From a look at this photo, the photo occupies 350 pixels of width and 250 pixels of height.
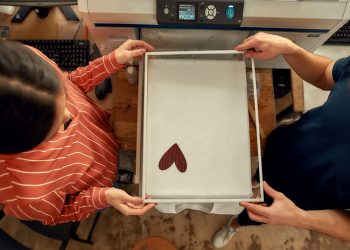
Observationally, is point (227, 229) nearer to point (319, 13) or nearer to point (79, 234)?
point (79, 234)

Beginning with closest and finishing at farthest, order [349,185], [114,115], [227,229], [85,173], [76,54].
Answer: [349,185] < [85,173] < [114,115] < [76,54] < [227,229]

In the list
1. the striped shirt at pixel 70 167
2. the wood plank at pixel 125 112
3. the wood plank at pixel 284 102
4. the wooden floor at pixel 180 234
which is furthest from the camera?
the wooden floor at pixel 180 234

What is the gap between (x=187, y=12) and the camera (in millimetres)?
833

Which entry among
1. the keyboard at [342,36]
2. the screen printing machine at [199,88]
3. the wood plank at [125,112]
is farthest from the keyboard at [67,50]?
the keyboard at [342,36]

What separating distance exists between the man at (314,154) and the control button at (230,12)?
87mm

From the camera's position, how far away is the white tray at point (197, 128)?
2.70 feet

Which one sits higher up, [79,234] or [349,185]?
[349,185]

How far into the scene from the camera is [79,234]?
5.77 ft

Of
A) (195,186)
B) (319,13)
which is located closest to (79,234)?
(195,186)

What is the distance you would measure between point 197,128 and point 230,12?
34 cm

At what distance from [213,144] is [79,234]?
1272 millimetres

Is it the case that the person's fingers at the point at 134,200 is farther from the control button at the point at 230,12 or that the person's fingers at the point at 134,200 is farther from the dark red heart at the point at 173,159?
the control button at the point at 230,12

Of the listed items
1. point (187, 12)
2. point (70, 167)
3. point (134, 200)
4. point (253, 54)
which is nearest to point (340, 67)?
point (253, 54)

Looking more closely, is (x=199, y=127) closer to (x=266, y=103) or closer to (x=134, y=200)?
(x=134, y=200)
